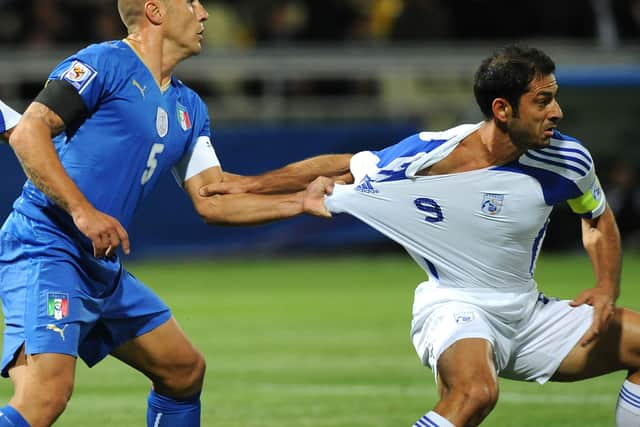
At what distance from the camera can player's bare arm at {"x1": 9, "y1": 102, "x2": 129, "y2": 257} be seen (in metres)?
5.27

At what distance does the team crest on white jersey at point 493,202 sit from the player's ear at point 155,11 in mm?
1656

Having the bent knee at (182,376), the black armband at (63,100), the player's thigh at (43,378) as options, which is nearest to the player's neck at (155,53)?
the black armband at (63,100)

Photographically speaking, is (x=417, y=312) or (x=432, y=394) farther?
(x=432, y=394)

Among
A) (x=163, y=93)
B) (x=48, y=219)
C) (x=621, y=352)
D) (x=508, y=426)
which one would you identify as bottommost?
(x=508, y=426)

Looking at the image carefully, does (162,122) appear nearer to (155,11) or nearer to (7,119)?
(155,11)

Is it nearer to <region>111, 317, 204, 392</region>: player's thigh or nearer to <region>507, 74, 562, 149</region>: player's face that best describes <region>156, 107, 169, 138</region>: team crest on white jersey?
<region>111, 317, 204, 392</region>: player's thigh

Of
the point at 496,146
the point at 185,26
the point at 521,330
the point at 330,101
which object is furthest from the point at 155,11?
the point at 330,101

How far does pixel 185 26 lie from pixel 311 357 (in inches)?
187

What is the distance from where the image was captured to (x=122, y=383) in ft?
31.1

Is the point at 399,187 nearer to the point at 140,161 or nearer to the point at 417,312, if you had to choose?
the point at 417,312

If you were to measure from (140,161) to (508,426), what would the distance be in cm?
292

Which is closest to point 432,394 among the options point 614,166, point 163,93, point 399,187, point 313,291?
point 399,187

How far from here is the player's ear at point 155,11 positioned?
6.11m

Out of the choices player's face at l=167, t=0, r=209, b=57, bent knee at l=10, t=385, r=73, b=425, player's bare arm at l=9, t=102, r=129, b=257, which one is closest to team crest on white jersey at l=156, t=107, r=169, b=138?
player's face at l=167, t=0, r=209, b=57
